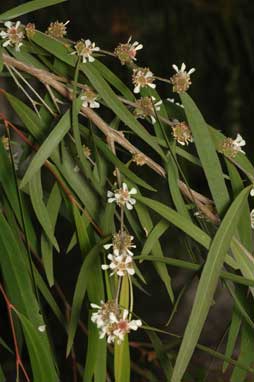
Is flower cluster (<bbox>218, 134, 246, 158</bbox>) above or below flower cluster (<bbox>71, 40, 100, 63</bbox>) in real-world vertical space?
below

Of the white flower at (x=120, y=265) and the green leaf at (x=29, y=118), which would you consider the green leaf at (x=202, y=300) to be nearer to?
the white flower at (x=120, y=265)

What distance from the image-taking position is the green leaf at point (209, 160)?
17.1 inches

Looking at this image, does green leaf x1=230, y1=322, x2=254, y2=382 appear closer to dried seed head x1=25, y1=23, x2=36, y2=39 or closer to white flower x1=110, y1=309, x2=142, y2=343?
white flower x1=110, y1=309, x2=142, y2=343

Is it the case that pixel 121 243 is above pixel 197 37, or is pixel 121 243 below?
below

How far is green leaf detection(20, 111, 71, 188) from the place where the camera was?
43 cm

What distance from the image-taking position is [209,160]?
1.44 feet

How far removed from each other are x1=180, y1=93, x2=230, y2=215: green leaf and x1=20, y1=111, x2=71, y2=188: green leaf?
0.07 metres

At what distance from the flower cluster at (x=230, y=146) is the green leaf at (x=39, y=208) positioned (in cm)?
12

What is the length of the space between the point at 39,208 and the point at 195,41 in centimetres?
101

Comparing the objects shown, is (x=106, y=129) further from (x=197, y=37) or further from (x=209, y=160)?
(x=197, y=37)

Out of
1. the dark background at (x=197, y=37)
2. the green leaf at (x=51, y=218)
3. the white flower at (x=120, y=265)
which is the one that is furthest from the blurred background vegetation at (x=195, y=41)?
the white flower at (x=120, y=265)

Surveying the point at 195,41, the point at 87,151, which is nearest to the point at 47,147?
the point at 87,151

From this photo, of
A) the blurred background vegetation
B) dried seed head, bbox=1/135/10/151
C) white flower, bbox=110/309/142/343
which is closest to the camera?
white flower, bbox=110/309/142/343

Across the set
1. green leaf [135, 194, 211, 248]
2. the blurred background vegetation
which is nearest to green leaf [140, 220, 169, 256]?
green leaf [135, 194, 211, 248]
